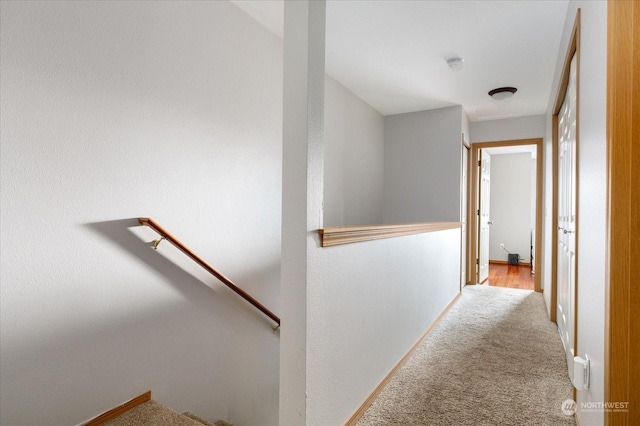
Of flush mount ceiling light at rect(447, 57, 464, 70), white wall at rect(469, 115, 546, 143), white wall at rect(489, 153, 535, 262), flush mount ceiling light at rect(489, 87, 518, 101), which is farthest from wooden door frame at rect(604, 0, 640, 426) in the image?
white wall at rect(489, 153, 535, 262)

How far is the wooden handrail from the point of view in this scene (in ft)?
5.69

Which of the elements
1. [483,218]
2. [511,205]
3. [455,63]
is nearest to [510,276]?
[483,218]

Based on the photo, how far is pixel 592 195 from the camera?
1.27 metres

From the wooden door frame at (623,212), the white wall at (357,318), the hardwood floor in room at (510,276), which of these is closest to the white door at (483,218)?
the hardwood floor in room at (510,276)

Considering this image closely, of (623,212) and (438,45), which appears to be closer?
(623,212)

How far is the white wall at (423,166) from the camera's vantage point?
421 cm

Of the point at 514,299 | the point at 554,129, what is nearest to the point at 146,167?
the point at 554,129

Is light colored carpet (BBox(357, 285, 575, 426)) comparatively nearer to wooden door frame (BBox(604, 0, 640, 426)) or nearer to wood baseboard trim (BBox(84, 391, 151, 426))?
wooden door frame (BBox(604, 0, 640, 426))

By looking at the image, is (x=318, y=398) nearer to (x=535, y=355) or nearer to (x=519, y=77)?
(x=535, y=355)

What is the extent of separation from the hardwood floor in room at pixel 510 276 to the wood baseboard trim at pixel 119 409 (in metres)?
4.75

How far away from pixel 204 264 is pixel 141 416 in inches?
30.4

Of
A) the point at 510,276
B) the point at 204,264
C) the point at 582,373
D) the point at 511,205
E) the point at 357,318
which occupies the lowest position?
the point at 510,276

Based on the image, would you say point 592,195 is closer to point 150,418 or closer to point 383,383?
point 383,383

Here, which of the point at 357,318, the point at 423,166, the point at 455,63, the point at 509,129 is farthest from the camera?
the point at 509,129
